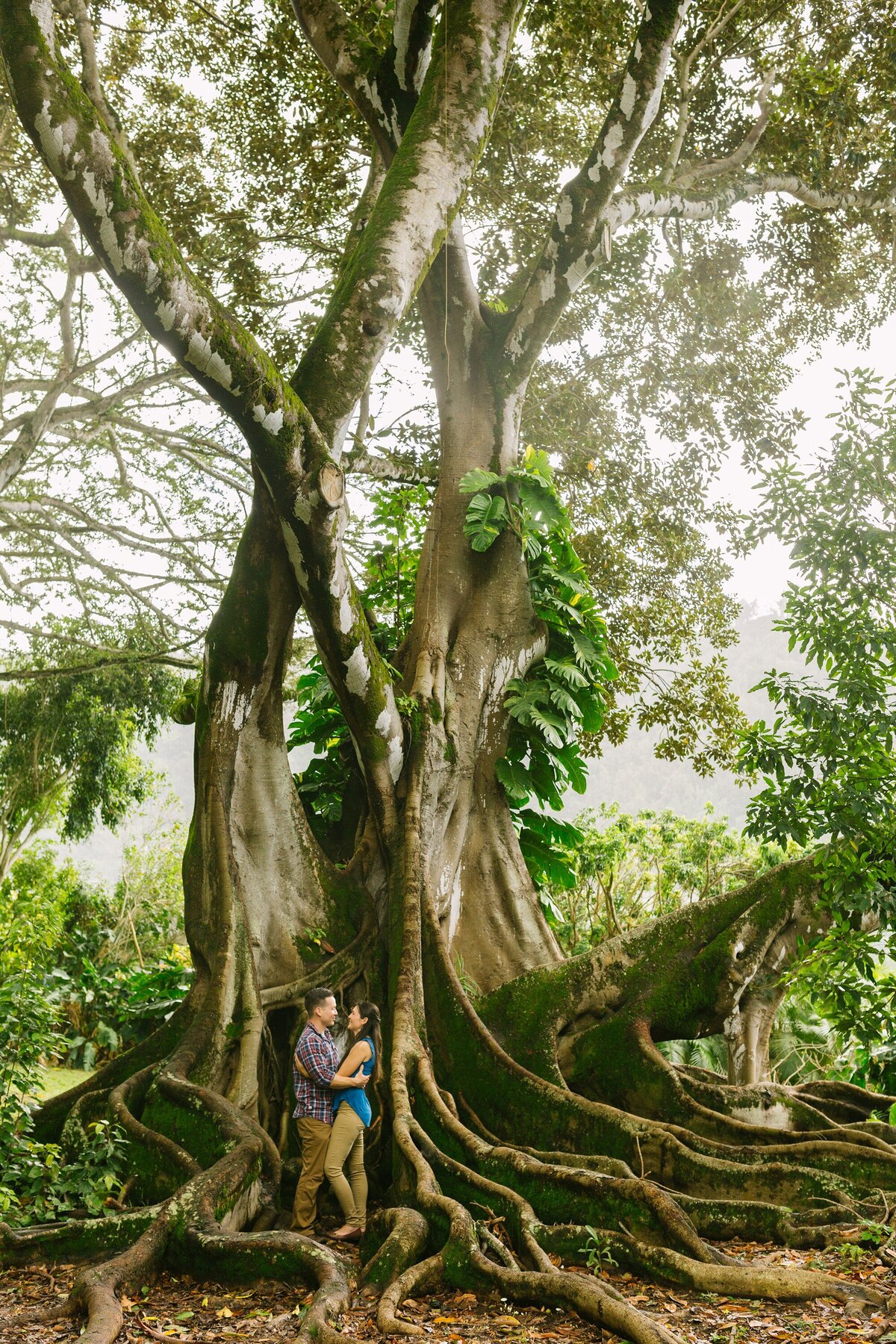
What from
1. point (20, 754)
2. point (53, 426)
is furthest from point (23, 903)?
point (53, 426)

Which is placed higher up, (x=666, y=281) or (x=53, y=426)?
(x=666, y=281)

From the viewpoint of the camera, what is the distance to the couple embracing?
5387mm

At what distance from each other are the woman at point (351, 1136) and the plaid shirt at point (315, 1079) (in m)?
0.05

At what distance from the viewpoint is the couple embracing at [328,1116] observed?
5.39 metres

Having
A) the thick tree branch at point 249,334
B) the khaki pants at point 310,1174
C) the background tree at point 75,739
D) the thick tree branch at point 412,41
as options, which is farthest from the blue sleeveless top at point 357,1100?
the background tree at point 75,739

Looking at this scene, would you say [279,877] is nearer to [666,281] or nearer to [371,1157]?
[371,1157]

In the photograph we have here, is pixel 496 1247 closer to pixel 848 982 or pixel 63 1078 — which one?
pixel 848 982

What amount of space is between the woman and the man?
0.06 meters

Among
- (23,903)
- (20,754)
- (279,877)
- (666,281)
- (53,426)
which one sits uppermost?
(666,281)

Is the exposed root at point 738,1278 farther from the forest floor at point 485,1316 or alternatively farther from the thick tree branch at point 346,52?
the thick tree branch at point 346,52

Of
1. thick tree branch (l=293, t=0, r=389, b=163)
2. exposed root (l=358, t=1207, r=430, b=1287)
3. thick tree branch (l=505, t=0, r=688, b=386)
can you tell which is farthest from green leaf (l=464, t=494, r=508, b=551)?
exposed root (l=358, t=1207, r=430, b=1287)

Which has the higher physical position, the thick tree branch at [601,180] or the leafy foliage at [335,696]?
the thick tree branch at [601,180]

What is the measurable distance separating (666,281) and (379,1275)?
11.0 meters

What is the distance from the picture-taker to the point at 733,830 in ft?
48.5
